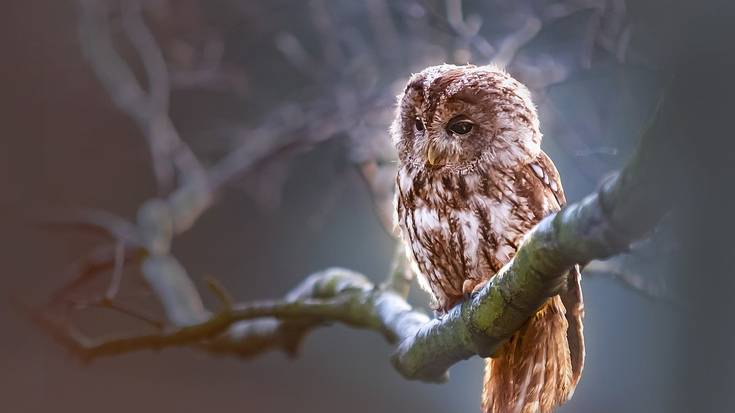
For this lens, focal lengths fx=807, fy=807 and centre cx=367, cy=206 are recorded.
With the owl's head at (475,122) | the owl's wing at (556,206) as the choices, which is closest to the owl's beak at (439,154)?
the owl's head at (475,122)

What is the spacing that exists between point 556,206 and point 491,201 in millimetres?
91

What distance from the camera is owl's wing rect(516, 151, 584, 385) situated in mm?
1115

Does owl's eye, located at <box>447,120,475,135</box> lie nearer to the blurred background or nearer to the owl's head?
→ the owl's head

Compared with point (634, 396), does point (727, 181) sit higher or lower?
higher

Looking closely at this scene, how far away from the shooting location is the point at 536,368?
1126 millimetres

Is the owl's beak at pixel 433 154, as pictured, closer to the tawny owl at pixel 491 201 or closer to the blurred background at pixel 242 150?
the tawny owl at pixel 491 201

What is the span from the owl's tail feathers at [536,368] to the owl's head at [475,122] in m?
0.23

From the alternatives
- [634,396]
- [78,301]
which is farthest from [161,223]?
[634,396]

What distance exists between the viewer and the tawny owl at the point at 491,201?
Answer: 44.3 inches

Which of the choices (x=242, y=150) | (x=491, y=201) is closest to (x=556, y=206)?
(x=491, y=201)

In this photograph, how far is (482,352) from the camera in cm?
110

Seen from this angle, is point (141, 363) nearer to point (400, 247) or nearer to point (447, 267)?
point (400, 247)

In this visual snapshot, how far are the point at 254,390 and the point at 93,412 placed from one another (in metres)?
0.33

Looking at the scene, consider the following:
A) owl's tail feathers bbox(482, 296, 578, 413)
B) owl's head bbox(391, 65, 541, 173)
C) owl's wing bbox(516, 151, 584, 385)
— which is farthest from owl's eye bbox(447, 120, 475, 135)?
owl's tail feathers bbox(482, 296, 578, 413)
